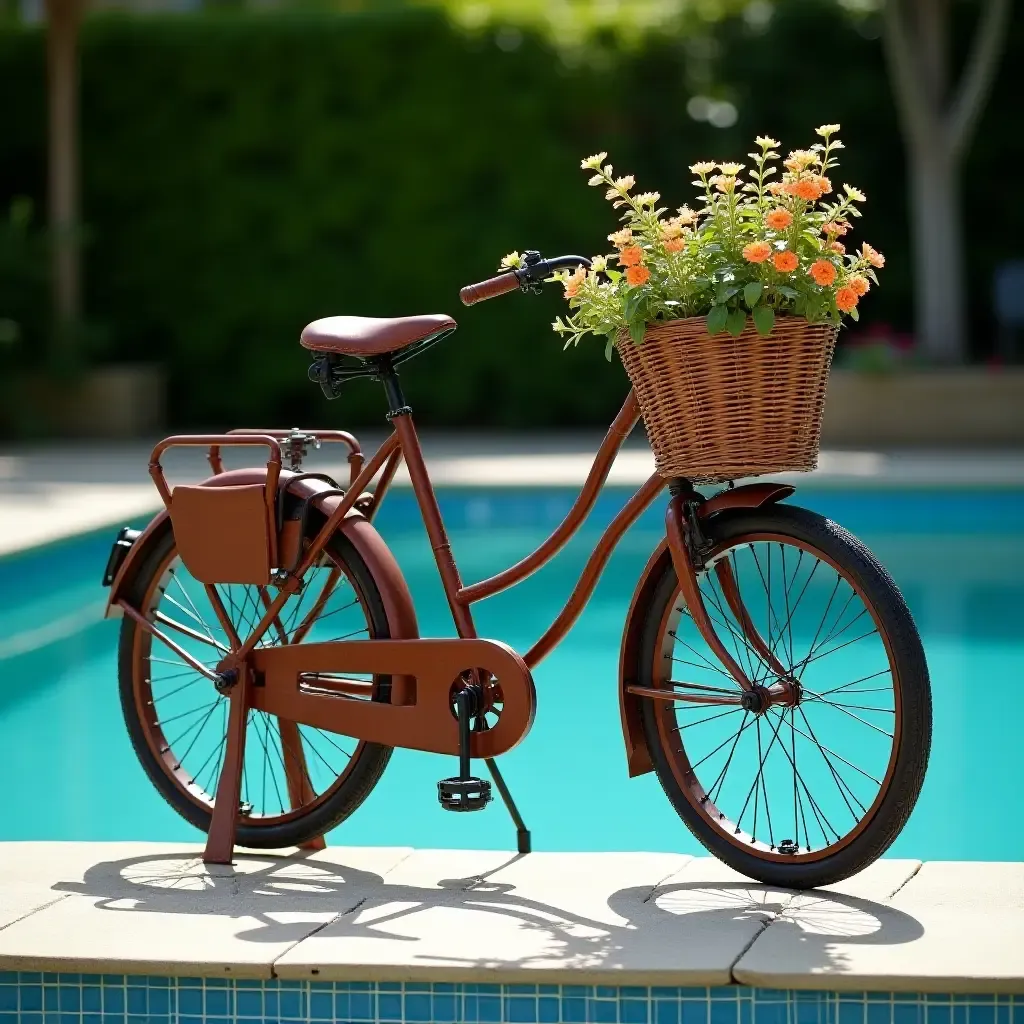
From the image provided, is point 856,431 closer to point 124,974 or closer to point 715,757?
point 715,757

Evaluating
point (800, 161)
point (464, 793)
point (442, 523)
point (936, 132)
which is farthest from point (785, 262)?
point (936, 132)

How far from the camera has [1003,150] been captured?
39.8 ft

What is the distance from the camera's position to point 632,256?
273 centimetres

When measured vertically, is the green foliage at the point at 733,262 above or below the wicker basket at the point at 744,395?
above

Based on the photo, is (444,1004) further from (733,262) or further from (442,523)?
(733,262)

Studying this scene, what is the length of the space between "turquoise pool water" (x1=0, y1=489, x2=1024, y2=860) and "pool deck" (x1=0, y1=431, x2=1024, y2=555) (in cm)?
10

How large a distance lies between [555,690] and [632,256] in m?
2.87

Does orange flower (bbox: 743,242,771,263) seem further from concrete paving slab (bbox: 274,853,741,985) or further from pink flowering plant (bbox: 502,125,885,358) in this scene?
concrete paving slab (bbox: 274,853,741,985)

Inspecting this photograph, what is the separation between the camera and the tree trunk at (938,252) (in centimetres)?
1098

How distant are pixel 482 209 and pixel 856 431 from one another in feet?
10.1

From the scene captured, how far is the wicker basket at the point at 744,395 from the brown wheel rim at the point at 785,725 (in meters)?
0.16

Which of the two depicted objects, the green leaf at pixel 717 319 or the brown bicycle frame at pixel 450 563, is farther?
the brown bicycle frame at pixel 450 563

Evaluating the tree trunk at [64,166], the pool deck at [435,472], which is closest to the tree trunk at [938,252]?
the pool deck at [435,472]

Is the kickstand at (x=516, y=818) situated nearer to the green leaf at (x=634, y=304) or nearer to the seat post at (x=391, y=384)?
the seat post at (x=391, y=384)
